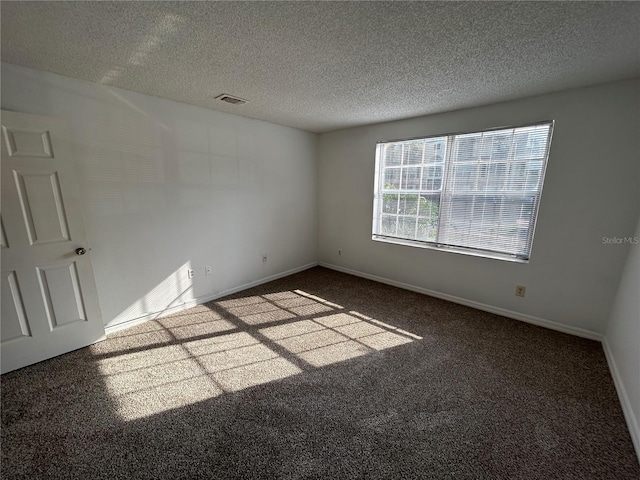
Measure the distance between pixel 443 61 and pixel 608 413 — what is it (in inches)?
102

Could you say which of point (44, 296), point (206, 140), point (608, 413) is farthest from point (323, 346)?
point (206, 140)

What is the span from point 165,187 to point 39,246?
1104 millimetres

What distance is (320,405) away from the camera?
1753mm

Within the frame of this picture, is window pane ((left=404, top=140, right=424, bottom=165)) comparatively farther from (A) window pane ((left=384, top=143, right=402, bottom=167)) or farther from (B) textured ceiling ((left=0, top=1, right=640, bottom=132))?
(B) textured ceiling ((left=0, top=1, right=640, bottom=132))

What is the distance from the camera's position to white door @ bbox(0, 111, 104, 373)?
75.7 inches

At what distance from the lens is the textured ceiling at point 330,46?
4.35ft

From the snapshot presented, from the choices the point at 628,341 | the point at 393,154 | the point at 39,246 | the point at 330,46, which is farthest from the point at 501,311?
the point at 39,246

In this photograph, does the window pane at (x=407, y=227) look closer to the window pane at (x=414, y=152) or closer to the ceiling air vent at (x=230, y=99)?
the window pane at (x=414, y=152)

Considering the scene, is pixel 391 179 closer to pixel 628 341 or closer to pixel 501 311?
pixel 501 311

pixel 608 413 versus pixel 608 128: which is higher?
pixel 608 128

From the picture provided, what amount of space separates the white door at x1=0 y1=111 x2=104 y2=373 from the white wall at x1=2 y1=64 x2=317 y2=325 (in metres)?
0.17

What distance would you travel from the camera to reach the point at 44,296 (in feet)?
6.96

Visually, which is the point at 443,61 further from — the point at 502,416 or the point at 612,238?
the point at 502,416

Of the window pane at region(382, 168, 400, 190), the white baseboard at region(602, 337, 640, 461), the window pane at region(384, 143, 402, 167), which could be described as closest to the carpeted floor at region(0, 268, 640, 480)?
the white baseboard at region(602, 337, 640, 461)
